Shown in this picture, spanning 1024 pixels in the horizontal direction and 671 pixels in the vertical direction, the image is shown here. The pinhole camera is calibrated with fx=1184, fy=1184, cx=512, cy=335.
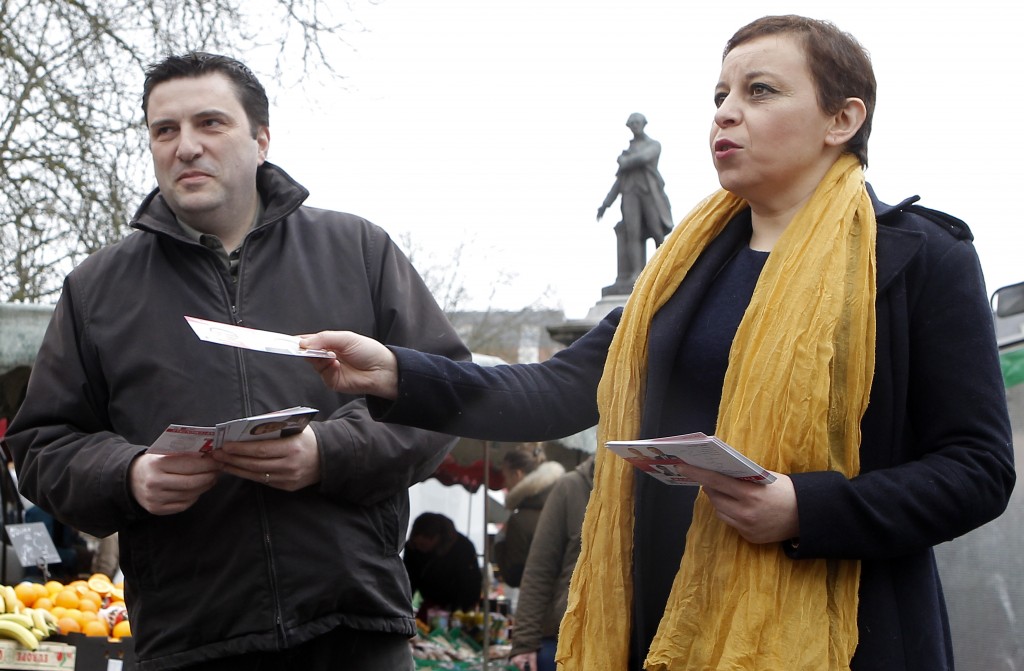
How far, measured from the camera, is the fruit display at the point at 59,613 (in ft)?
16.6

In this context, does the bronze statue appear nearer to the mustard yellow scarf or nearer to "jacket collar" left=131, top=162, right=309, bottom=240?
"jacket collar" left=131, top=162, right=309, bottom=240

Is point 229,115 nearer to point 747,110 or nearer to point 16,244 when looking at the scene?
point 747,110

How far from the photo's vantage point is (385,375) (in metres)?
2.21

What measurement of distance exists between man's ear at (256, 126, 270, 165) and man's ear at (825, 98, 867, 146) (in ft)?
4.96

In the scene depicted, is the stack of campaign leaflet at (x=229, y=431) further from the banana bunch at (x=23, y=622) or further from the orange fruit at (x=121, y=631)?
the orange fruit at (x=121, y=631)

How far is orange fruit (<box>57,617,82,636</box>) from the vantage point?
5.36 m

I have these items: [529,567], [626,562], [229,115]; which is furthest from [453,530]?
[626,562]

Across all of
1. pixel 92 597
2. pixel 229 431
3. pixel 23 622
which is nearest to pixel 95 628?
pixel 23 622

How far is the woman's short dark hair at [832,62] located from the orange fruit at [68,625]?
14.7ft

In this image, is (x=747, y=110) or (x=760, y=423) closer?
(x=760, y=423)

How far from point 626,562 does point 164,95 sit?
5.49 ft

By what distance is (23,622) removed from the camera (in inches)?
201

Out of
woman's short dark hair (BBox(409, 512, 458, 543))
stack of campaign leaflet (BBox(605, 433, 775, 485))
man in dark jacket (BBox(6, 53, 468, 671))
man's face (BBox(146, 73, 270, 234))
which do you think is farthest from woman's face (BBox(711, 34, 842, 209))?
woman's short dark hair (BBox(409, 512, 458, 543))

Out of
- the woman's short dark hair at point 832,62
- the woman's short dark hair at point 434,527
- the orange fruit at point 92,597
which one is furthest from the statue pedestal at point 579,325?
the woman's short dark hair at point 832,62
